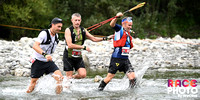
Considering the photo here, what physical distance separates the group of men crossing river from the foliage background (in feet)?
53.8

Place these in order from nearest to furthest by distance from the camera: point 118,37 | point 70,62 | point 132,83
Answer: point 70,62 → point 118,37 → point 132,83

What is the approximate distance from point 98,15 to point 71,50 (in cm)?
2209

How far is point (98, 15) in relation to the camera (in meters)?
28.9

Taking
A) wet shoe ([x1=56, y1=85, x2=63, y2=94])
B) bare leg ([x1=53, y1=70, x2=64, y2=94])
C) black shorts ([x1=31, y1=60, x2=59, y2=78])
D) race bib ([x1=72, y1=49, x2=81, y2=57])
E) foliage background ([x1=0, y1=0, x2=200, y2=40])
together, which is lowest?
wet shoe ([x1=56, y1=85, x2=63, y2=94])

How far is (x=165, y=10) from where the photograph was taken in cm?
3841

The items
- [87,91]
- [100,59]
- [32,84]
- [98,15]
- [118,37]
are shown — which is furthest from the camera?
[98,15]

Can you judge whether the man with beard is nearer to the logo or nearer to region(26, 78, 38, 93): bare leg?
region(26, 78, 38, 93): bare leg

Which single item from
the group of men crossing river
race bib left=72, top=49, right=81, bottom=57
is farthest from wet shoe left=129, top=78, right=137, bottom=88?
race bib left=72, top=49, right=81, bottom=57

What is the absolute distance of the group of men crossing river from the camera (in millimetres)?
6500

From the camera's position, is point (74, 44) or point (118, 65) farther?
point (118, 65)

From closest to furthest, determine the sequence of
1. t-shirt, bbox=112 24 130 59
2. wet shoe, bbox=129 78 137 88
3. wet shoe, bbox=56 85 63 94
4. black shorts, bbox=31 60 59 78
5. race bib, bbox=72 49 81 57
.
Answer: black shorts, bbox=31 60 59 78
wet shoe, bbox=56 85 63 94
race bib, bbox=72 49 81 57
t-shirt, bbox=112 24 130 59
wet shoe, bbox=129 78 137 88

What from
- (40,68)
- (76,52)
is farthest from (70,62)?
(40,68)

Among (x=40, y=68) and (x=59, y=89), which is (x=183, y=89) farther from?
(x=40, y=68)

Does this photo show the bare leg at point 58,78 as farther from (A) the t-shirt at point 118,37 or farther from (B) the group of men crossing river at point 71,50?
Answer: (A) the t-shirt at point 118,37
